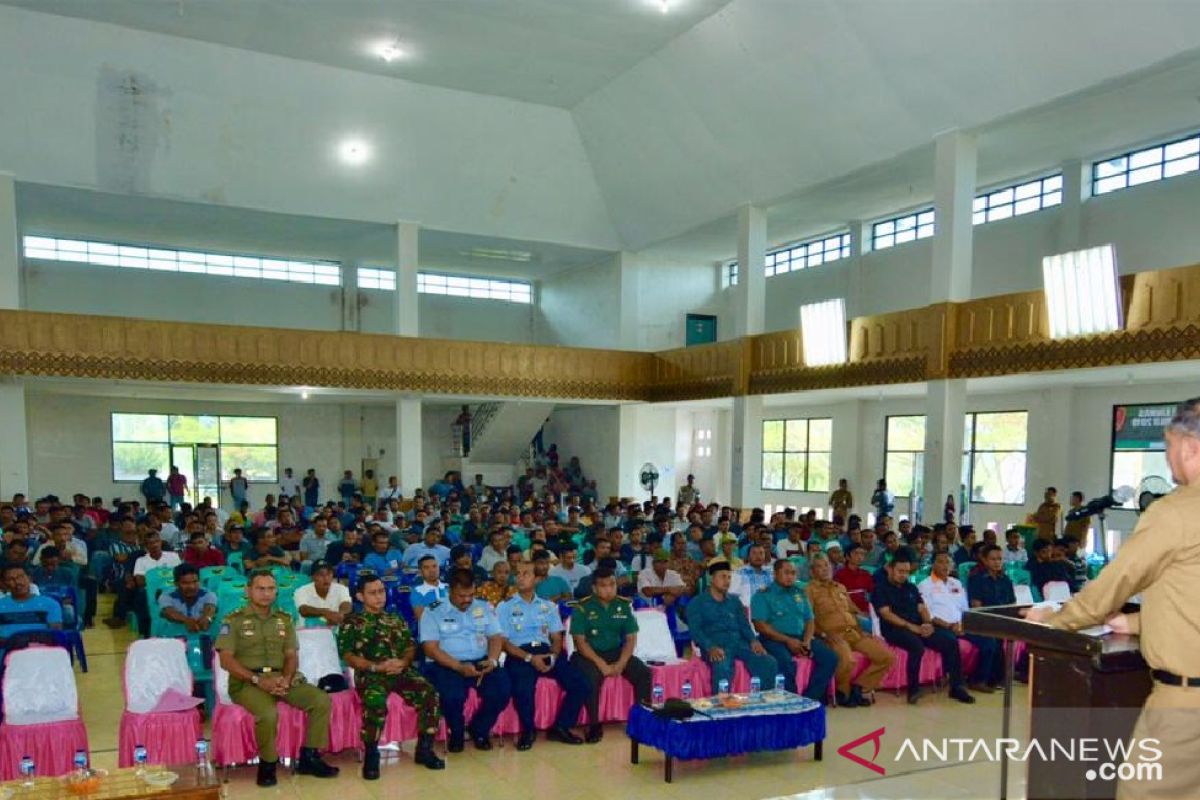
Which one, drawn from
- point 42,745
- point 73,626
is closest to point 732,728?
point 42,745

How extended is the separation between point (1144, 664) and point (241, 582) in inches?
300

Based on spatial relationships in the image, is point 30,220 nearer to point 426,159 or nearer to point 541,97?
point 426,159

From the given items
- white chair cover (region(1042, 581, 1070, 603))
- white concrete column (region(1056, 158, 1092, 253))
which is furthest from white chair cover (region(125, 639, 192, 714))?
white concrete column (region(1056, 158, 1092, 253))

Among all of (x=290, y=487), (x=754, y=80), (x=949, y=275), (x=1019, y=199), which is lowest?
(x=290, y=487)

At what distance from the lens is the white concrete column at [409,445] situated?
61.1ft

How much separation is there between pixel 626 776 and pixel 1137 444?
12.7 metres

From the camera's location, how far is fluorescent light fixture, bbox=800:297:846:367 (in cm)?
1510

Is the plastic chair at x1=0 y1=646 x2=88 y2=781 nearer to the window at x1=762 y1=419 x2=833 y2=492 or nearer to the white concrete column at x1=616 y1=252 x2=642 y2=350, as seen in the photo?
the white concrete column at x1=616 y1=252 x2=642 y2=350

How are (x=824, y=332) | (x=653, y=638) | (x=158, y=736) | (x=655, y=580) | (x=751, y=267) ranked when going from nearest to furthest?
(x=158, y=736) < (x=653, y=638) < (x=655, y=580) < (x=824, y=332) < (x=751, y=267)

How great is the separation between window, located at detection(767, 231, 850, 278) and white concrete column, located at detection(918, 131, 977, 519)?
6216mm

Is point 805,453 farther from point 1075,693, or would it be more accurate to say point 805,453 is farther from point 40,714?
point 1075,693

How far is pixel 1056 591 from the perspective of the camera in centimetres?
890

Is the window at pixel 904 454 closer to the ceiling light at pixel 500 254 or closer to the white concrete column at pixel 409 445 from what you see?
the ceiling light at pixel 500 254

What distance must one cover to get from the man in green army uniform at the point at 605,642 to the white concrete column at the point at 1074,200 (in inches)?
484
